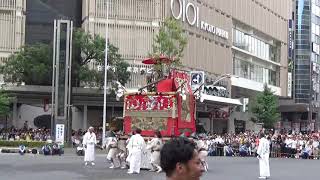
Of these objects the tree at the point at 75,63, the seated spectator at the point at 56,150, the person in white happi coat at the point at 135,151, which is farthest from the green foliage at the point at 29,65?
the person in white happi coat at the point at 135,151

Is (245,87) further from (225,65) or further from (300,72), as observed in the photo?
(300,72)

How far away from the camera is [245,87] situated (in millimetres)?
74750

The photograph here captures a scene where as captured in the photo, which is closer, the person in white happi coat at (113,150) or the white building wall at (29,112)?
the person in white happi coat at (113,150)

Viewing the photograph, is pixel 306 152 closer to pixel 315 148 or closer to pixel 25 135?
pixel 315 148

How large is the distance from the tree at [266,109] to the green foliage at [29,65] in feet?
89.3

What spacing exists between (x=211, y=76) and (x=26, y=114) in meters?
20.4

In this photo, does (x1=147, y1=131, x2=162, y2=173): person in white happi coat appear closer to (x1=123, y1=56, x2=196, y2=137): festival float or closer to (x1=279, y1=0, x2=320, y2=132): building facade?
(x1=123, y1=56, x2=196, y2=137): festival float

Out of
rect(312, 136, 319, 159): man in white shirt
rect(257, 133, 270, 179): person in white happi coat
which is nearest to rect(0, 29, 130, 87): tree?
rect(312, 136, 319, 159): man in white shirt

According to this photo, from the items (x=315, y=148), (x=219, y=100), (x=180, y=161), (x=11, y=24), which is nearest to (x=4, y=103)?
(x=11, y=24)

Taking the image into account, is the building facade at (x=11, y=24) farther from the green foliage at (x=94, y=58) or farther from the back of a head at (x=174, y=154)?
the back of a head at (x=174, y=154)

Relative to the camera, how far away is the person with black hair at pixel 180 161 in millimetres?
3701

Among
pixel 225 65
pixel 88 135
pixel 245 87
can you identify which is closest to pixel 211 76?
pixel 225 65

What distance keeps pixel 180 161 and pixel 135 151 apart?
18.2 m

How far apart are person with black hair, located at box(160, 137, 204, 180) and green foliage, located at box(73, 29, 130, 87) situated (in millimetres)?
44014
